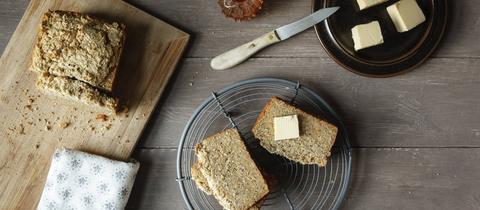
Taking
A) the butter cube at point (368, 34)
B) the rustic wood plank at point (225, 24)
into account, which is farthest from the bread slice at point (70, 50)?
the butter cube at point (368, 34)

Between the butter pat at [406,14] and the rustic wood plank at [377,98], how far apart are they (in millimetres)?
202

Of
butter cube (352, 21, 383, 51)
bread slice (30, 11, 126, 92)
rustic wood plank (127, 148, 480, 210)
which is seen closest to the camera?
bread slice (30, 11, 126, 92)

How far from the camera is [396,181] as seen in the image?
2.15 meters

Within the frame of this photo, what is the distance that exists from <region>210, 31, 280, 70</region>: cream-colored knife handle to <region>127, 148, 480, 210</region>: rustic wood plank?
396 mm

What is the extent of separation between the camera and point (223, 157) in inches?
78.6

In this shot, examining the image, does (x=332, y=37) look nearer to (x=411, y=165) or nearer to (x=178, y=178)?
(x=411, y=165)

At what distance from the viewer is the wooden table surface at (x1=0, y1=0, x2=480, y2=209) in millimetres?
2115

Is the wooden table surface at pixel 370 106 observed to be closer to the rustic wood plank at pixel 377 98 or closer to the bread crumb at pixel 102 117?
the rustic wood plank at pixel 377 98

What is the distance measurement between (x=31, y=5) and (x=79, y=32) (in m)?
0.28

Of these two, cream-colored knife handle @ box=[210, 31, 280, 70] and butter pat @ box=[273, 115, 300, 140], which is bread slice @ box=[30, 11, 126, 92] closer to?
cream-colored knife handle @ box=[210, 31, 280, 70]

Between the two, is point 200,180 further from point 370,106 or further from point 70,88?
point 370,106

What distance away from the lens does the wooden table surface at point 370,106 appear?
2.12 m

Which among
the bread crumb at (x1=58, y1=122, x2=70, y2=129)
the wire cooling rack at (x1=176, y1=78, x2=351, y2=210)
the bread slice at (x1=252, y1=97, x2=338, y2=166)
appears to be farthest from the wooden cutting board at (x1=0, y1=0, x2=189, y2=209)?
the bread slice at (x1=252, y1=97, x2=338, y2=166)

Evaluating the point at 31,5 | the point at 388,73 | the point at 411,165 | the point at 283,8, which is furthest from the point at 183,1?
the point at 411,165
